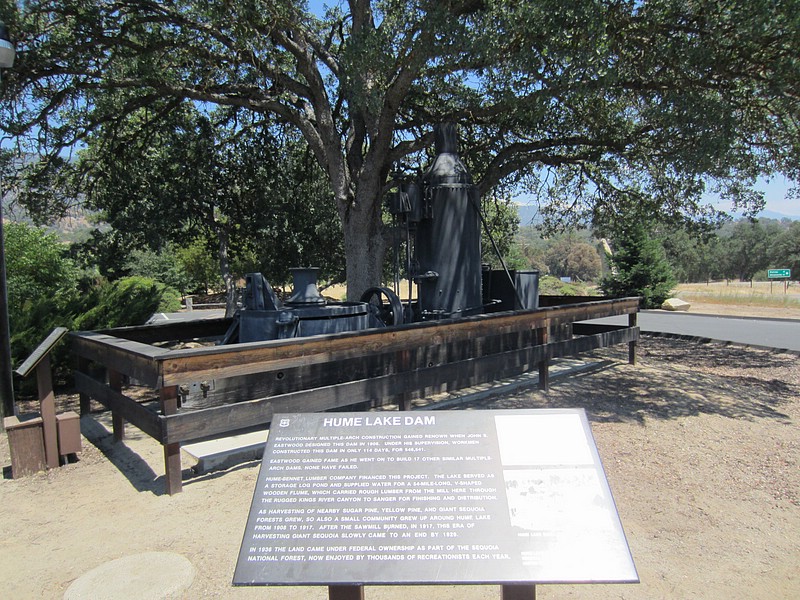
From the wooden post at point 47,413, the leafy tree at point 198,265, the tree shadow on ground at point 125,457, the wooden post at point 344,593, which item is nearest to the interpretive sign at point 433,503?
the wooden post at point 344,593

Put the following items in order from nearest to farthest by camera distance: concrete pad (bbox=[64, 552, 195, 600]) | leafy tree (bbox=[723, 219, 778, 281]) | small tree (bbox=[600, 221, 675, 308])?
concrete pad (bbox=[64, 552, 195, 600]), small tree (bbox=[600, 221, 675, 308]), leafy tree (bbox=[723, 219, 778, 281])

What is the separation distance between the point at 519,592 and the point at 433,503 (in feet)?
1.50

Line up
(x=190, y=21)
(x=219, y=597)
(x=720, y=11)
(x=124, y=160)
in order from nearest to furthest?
(x=219, y=597) < (x=720, y=11) < (x=190, y=21) < (x=124, y=160)

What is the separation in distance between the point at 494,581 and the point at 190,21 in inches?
375

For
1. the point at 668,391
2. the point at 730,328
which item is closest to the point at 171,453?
the point at 668,391

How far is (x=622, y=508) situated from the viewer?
429 centimetres

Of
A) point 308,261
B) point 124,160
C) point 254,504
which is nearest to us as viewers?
point 254,504

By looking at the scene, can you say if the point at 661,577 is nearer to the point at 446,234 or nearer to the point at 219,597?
Answer: the point at 219,597

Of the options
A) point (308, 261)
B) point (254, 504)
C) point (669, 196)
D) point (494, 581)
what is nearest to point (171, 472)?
point (254, 504)

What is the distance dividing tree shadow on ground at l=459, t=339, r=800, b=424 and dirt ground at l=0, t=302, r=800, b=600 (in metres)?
0.05

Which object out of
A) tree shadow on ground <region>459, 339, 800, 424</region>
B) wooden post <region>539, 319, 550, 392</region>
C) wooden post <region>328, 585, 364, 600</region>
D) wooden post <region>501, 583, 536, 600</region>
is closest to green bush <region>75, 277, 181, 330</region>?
tree shadow on ground <region>459, 339, 800, 424</region>

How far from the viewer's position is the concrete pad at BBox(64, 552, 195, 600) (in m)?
3.17

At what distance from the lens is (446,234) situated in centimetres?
802

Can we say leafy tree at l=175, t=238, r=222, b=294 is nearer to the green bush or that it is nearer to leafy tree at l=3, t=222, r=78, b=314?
leafy tree at l=3, t=222, r=78, b=314
